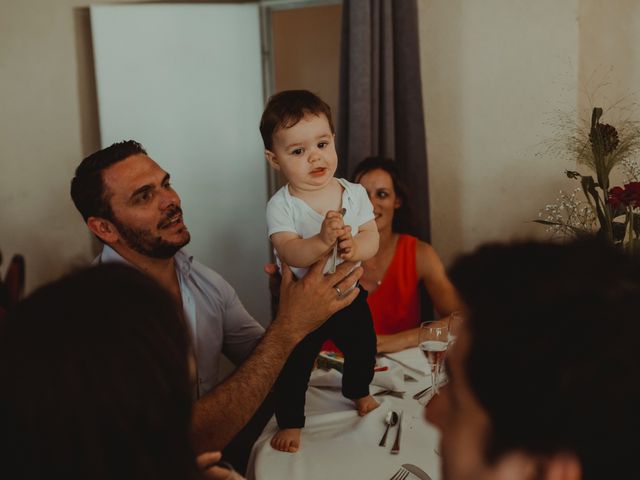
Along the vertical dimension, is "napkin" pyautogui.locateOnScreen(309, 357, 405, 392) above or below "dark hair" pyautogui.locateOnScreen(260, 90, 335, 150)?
below

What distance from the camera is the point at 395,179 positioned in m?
2.71

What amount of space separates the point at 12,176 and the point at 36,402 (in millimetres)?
2959

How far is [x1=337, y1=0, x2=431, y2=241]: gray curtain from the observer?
9.36 feet

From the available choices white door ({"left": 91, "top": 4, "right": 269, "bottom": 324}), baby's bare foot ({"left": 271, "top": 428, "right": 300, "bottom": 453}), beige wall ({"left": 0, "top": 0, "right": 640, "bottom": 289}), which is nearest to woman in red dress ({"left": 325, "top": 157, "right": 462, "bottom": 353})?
beige wall ({"left": 0, "top": 0, "right": 640, "bottom": 289})

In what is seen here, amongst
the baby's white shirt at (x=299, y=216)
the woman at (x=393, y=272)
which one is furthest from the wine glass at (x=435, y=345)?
the woman at (x=393, y=272)

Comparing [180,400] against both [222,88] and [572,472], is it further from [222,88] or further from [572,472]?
[222,88]

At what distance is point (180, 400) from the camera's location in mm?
807

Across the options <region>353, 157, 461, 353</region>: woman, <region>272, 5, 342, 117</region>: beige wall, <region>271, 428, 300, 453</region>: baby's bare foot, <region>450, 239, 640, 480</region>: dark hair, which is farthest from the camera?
<region>272, 5, 342, 117</region>: beige wall

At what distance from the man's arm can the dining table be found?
0.35ft

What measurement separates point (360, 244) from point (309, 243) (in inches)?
7.0

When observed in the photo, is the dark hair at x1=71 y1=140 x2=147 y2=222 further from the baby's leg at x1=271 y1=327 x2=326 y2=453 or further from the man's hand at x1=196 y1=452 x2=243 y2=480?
the man's hand at x1=196 y1=452 x2=243 y2=480

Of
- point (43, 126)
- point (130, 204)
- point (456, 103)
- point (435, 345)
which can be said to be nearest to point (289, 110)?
point (130, 204)

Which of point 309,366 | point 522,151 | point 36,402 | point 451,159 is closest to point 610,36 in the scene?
point 522,151

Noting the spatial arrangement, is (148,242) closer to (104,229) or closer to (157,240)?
(157,240)
